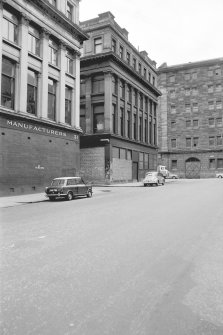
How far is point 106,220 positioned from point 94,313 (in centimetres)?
694

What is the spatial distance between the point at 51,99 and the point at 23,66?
14.1ft

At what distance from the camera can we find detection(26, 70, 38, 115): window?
23.9 meters

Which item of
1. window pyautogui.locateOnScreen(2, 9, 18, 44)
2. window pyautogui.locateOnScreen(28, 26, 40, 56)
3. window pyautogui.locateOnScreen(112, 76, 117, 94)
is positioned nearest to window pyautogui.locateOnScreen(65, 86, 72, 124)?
window pyautogui.locateOnScreen(28, 26, 40, 56)

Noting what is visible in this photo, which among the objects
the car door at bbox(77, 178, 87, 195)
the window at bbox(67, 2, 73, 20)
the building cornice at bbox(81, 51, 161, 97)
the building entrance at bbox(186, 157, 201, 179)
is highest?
the window at bbox(67, 2, 73, 20)

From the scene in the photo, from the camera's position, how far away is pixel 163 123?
220 feet

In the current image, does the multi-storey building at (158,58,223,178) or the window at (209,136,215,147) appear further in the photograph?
the multi-storey building at (158,58,223,178)

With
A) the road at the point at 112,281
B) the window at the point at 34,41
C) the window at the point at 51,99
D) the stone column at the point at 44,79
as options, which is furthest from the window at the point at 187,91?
the road at the point at 112,281

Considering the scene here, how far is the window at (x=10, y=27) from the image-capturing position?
21875mm

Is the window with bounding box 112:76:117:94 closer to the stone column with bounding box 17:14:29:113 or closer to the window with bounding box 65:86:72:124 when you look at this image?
the window with bounding box 65:86:72:124

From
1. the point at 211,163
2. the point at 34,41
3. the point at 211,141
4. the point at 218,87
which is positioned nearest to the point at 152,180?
the point at 34,41

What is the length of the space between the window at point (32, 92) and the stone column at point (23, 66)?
32.2 inches

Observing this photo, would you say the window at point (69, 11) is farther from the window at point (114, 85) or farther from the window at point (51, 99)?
the window at point (114, 85)

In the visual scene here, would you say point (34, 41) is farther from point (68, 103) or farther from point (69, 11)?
point (69, 11)

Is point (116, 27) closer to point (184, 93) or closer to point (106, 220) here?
point (184, 93)
